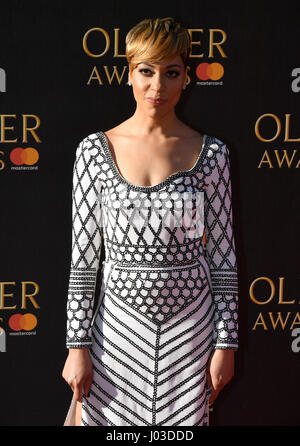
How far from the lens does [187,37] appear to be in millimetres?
1995

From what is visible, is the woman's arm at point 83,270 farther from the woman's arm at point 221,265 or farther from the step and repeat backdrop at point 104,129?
the step and repeat backdrop at point 104,129

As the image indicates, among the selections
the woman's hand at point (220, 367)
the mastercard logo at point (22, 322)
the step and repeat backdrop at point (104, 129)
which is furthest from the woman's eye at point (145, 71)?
the mastercard logo at point (22, 322)

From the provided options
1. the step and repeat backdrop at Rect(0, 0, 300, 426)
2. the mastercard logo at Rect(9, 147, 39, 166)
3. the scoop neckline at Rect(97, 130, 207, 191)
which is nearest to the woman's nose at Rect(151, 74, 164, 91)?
the scoop neckline at Rect(97, 130, 207, 191)

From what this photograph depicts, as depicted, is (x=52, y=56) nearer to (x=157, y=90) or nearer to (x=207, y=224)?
(x=157, y=90)

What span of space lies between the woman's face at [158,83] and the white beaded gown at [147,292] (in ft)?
0.66

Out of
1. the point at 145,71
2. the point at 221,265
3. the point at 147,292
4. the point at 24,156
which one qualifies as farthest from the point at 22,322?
the point at 145,71

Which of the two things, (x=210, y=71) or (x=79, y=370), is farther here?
(x=210, y=71)

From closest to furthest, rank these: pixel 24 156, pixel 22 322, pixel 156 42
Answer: pixel 156 42 < pixel 24 156 < pixel 22 322

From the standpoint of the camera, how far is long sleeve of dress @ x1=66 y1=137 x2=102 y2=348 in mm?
1999

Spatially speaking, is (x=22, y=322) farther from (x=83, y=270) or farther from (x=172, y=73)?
(x=172, y=73)

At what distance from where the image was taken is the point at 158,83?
1.94 metres

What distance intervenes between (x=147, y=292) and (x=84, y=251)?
0.26 meters

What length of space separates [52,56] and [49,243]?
0.83 m

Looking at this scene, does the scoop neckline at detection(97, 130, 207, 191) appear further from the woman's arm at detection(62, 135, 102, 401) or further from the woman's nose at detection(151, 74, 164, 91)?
the woman's nose at detection(151, 74, 164, 91)
